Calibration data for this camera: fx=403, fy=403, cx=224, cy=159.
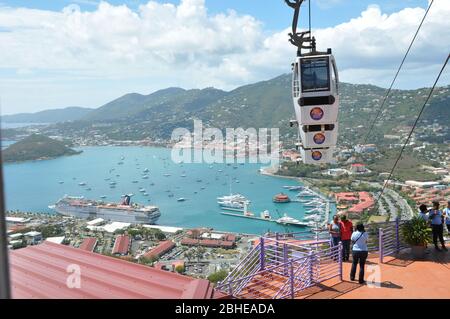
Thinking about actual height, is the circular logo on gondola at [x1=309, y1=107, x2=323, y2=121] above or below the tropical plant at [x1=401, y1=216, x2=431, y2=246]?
above

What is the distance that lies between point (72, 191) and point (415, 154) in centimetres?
4117

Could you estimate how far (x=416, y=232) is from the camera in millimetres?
4230

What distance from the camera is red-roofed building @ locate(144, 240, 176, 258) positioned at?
83.8 ft

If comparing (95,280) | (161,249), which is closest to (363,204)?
(161,249)

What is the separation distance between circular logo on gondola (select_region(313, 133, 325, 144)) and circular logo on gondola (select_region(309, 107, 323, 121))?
0.27m

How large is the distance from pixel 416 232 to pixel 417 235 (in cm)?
3

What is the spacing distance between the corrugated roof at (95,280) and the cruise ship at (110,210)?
32.8 m

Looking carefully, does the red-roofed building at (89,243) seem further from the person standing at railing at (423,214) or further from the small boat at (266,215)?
the person standing at railing at (423,214)

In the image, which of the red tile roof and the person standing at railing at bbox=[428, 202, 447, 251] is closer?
the person standing at railing at bbox=[428, 202, 447, 251]

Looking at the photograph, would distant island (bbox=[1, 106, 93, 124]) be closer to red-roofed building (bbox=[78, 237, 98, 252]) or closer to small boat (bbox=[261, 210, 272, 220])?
red-roofed building (bbox=[78, 237, 98, 252])

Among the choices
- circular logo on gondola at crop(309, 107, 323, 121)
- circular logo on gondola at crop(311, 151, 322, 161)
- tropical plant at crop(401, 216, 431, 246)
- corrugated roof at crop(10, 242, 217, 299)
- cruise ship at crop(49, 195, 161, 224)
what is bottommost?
cruise ship at crop(49, 195, 161, 224)

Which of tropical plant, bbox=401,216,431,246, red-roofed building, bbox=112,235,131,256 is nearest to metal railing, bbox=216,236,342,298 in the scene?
tropical plant, bbox=401,216,431,246

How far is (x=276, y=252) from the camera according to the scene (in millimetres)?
4078

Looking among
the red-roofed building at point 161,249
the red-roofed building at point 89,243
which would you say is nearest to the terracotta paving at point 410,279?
the red-roofed building at point 161,249
